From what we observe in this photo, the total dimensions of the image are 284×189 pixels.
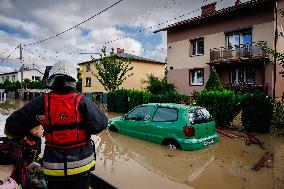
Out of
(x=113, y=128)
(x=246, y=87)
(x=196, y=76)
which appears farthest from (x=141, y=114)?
(x=196, y=76)

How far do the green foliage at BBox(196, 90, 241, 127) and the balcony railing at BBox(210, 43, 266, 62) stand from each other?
899 cm

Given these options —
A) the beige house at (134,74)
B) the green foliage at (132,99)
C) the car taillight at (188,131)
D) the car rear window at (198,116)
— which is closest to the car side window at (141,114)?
the car rear window at (198,116)

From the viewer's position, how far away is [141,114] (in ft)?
31.8

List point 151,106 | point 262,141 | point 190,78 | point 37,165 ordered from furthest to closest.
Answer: point 190,78, point 262,141, point 151,106, point 37,165

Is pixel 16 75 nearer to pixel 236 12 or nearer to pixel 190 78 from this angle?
pixel 190 78

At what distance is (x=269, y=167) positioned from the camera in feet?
22.7

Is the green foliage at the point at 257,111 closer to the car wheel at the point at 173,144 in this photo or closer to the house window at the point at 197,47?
the car wheel at the point at 173,144

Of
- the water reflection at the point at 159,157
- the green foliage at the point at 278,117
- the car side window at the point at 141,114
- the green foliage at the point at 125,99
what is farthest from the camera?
the green foliage at the point at 125,99

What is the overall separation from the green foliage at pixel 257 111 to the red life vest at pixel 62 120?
10195 mm

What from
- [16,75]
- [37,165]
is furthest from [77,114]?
[16,75]

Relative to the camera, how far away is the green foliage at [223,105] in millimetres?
12195

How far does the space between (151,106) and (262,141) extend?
14.6 feet

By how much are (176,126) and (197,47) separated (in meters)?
17.7

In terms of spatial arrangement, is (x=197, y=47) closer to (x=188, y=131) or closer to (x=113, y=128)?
(x=113, y=128)
